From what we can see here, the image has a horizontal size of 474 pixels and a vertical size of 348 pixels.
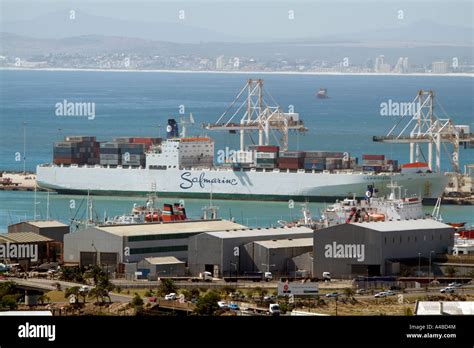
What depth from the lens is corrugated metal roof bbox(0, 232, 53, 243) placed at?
2290cm

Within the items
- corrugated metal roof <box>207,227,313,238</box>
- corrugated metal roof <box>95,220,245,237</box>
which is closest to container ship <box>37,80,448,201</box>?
corrugated metal roof <box>95,220,245,237</box>

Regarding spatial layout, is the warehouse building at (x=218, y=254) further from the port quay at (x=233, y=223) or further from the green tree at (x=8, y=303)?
the green tree at (x=8, y=303)

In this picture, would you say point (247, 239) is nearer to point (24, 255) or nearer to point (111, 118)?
point (24, 255)

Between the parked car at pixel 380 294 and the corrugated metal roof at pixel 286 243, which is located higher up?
the corrugated metal roof at pixel 286 243

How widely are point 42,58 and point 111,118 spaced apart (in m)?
71.7

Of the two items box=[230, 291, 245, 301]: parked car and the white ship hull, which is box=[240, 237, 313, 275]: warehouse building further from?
the white ship hull

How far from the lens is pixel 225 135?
6391 centimetres

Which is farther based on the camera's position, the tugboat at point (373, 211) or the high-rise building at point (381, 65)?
the high-rise building at point (381, 65)

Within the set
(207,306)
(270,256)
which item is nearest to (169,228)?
(270,256)

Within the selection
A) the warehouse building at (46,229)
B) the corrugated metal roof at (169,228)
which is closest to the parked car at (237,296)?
the corrugated metal roof at (169,228)

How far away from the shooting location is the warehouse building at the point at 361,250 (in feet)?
67.5

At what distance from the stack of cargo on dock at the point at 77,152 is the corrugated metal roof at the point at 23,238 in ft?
73.4

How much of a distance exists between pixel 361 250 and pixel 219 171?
23.2 m

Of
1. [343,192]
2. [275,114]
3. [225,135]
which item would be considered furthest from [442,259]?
[225,135]
